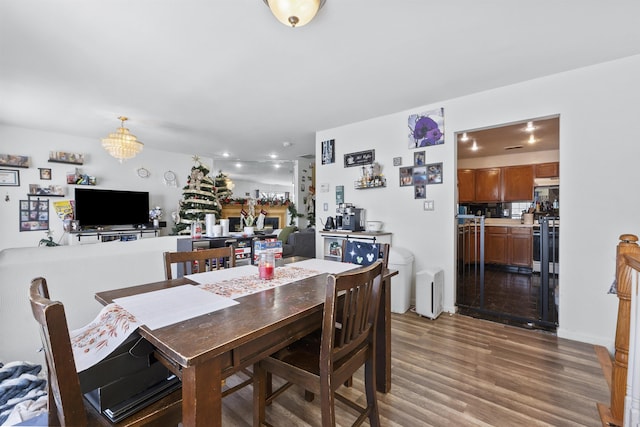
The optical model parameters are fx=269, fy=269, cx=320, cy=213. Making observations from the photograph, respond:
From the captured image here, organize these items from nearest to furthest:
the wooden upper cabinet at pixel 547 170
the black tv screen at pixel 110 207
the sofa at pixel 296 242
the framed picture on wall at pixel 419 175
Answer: the framed picture on wall at pixel 419 175, the black tv screen at pixel 110 207, the wooden upper cabinet at pixel 547 170, the sofa at pixel 296 242

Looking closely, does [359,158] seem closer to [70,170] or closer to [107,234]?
Result: [107,234]

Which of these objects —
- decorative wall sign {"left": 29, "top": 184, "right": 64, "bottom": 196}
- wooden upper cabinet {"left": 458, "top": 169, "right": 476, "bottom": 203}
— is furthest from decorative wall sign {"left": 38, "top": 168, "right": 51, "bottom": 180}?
wooden upper cabinet {"left": 458, "top": 169, "right": 476, "bottom": 203}

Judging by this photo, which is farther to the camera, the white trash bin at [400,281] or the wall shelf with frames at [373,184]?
the wall shelf with frames at [373,184]

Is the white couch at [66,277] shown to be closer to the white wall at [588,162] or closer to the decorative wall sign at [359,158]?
the decorative wall sign at [359,158]

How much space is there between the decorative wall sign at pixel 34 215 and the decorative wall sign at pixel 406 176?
599cm

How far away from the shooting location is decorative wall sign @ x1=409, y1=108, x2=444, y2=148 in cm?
326

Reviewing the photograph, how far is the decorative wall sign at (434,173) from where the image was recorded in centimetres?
326

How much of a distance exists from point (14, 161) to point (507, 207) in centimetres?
924

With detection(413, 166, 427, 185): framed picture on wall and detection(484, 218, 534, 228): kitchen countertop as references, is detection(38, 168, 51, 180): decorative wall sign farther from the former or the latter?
detection(484, 218, 534, 228): kitchen countertop

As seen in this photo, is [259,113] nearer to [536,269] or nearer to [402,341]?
[402,341]

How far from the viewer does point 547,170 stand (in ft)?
17.3

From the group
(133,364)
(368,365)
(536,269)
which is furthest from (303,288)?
(536,269)

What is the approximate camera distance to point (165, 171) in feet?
20.1

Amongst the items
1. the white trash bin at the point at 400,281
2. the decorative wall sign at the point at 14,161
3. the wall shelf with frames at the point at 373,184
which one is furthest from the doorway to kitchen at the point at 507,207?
the decorative wall sign at the point at 14,161
